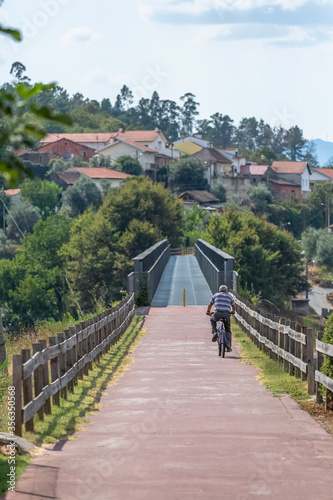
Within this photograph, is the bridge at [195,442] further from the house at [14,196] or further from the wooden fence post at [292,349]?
the house at [14,196]

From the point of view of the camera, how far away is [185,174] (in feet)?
439

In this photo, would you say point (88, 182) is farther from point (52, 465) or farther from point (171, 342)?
point (52, 465)

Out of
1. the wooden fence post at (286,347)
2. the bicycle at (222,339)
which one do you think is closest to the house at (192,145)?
the bicycle at (222,339)

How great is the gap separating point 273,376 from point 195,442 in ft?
19.0

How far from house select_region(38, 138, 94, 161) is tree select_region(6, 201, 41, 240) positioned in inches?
1557

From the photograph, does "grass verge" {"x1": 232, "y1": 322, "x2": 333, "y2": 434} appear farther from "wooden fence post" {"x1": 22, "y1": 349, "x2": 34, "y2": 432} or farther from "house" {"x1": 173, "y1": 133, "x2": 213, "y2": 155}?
"house" {"x1": 173, "y1": 133, "x2": 213, "y2": 155}

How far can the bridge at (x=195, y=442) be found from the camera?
677cm

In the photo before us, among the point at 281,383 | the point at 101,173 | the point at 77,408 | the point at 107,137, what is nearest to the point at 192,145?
the point at 107,137

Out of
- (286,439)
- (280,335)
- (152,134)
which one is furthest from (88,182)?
(286,439)

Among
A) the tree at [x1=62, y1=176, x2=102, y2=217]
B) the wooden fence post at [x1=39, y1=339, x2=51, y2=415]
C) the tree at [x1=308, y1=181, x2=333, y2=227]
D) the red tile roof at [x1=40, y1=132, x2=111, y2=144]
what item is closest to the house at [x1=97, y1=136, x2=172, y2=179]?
the red tile roof at [x1=40, y1=132, x2=111, y2=144]

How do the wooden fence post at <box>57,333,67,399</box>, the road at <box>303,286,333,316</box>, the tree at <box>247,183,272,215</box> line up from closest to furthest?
the wooden fence post at <box>57,333,67,399</box>, the road at <box>303,286,333,316</box>, the tree at <box>247,183,272,215</box>

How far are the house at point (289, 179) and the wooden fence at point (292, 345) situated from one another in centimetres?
13195

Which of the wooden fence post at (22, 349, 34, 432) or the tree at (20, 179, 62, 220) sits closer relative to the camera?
the wooden fence post at (22, 349, 34, 432)

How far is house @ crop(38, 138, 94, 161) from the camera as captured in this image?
148 m
